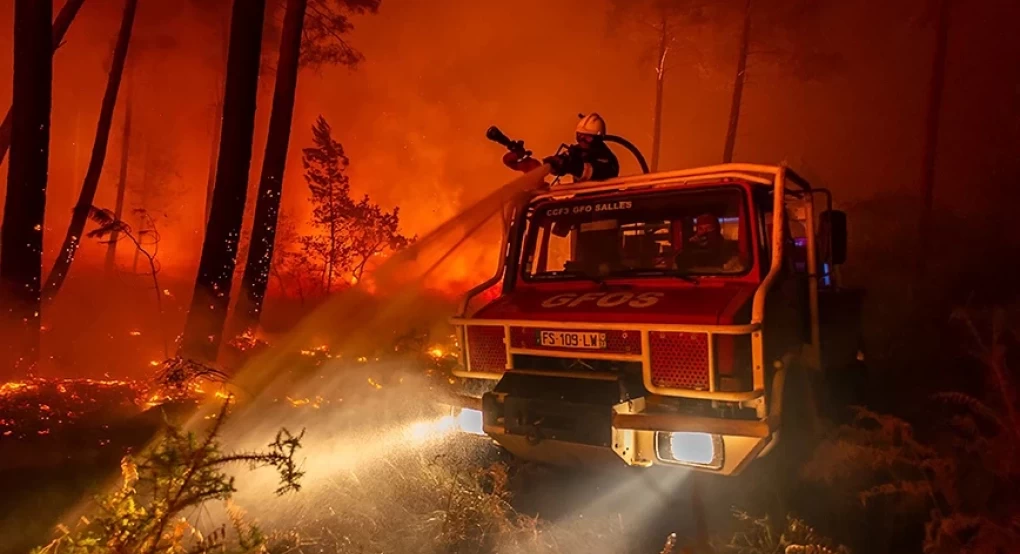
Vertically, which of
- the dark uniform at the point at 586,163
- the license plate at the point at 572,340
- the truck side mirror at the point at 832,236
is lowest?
the license plate at the point at 572,340

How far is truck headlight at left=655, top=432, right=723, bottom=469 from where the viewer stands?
3.95 meters

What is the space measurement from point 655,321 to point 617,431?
0.72 m

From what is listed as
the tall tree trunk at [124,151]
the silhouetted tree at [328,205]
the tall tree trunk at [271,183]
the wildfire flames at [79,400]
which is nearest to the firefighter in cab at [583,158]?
the wildfire flames at [79,400]

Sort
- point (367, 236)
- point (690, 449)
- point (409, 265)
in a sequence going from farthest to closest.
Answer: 1. point (367, 236)
2. point (409, 265)
3. point (690, 449)

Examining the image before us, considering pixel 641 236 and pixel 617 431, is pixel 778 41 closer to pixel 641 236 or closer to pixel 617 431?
pixel 641 236

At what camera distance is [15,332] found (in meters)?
7.40

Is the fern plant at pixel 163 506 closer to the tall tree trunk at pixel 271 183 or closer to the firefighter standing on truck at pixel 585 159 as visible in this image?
the firefighter standing on truck at pixel 585 159

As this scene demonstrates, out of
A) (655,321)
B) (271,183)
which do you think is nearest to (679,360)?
(655,321)

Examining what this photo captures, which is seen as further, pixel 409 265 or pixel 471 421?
pixel 409 265

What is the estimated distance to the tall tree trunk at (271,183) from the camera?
949 centimetres

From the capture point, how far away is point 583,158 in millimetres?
6082

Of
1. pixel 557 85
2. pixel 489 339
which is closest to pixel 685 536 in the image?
pixel 489 339

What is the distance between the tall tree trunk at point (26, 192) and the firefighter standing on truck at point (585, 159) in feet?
18.8

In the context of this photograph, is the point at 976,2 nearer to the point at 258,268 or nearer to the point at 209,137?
the point at 258,268
